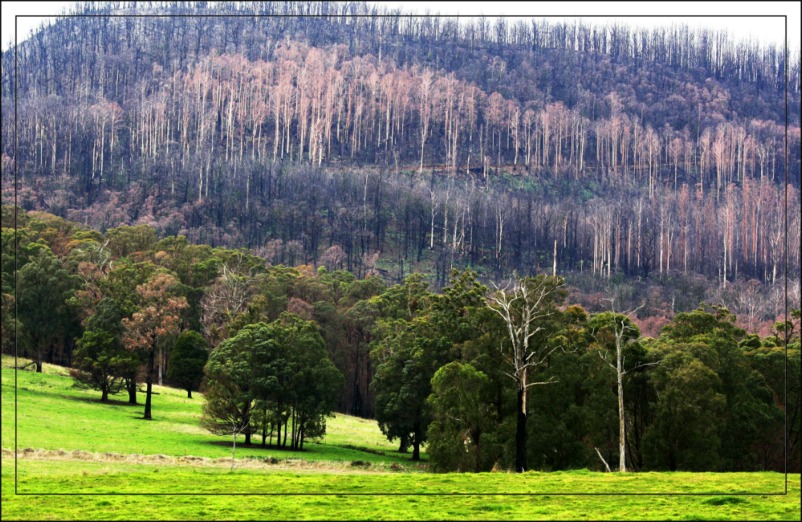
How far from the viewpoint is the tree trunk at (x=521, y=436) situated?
1020 inches

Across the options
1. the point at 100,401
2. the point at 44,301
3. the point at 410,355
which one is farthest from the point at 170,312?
the point at 410,355

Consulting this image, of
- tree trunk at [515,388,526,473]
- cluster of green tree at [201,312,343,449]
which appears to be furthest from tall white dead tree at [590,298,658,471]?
cluster of green tree at [201,312,343,449]

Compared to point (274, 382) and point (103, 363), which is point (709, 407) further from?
point (103, 363)

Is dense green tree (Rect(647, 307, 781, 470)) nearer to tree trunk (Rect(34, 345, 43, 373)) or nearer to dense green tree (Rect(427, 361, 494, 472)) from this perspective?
dense green tree (Rect(427, 361, 494, 472))

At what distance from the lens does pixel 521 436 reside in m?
26.1

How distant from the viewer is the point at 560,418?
1072 inches

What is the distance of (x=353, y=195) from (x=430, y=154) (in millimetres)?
3276

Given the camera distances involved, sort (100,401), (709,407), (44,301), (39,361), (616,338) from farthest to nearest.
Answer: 1. (44,301)
2. (39,361)
3. (100,401)
4. (616,338)
5. (709,407)

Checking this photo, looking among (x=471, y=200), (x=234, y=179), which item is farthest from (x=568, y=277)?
(x=234, y=179)

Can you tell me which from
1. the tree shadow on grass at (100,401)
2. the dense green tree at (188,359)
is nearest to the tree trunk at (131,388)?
the tree shadow on grass at (100,401)

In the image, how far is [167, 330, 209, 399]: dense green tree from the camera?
106ft

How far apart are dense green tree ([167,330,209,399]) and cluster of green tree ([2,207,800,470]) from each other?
59 mm

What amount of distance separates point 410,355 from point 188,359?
26.8ft

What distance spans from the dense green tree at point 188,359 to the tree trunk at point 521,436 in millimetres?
12434
